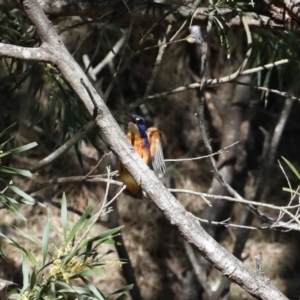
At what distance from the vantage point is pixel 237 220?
13.5 ft

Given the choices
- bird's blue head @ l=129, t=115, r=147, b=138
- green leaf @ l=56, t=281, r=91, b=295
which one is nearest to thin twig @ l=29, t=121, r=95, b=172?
bird's blue head @ l=129, t=115, r=147, b=138

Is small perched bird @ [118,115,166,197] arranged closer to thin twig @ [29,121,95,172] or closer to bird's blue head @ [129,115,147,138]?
bird's blue head @ [129,115,147,138]

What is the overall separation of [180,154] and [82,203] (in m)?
0.78

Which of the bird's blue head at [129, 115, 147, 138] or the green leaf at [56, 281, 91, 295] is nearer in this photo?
the green leaf at [56, 281, 91, 295]

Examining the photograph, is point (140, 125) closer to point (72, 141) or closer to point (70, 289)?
point (72, 141)

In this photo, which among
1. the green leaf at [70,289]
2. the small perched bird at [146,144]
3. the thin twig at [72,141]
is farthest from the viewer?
the small perched bird at [146,144]

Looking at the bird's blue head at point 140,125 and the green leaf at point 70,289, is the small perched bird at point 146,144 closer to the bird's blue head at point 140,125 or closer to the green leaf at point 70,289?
the bird's blue head at point 140,125

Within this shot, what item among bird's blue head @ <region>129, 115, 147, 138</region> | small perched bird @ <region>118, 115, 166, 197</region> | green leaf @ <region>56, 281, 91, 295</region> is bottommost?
small perched bird @ <region>118, 115, 166, 197</region>

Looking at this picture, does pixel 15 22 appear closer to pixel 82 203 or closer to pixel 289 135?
pixel 82 203

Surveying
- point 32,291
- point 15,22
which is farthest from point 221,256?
point 15,22

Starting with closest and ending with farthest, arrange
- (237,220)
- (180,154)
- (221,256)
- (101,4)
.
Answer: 1. (221,256)
2. (101,4)
3. (237,220)
4. (180,154)

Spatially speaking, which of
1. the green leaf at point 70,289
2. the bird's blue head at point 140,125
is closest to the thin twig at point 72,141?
the bird's blue head at point 140,125

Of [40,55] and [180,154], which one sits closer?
[40,55]

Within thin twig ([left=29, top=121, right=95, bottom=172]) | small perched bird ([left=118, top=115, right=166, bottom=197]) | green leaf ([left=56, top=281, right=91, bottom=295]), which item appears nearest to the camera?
green leaf ([left=56, top=281, right=91, bottom=295])
